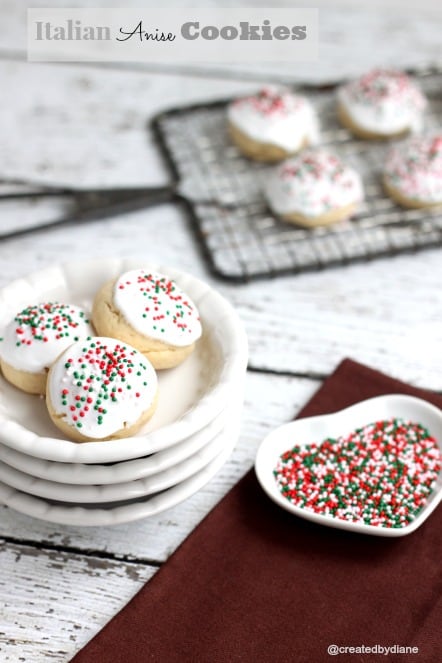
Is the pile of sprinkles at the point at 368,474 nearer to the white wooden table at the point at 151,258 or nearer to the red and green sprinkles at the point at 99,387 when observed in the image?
the white wooden table at the point at 151,258

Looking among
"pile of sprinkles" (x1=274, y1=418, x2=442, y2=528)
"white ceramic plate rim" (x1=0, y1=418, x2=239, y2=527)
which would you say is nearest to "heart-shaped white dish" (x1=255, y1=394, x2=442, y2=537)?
"pile of sprinkles" (x1=274, y1=418, x2=442, y2=528)

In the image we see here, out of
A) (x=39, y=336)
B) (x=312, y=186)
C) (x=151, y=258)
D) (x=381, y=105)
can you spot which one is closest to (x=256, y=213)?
(x=312, y=186)

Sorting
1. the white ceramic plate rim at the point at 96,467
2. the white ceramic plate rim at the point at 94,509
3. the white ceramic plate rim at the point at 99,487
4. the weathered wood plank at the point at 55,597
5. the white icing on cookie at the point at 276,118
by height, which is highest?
the white icing on cookie at the point at 276,118

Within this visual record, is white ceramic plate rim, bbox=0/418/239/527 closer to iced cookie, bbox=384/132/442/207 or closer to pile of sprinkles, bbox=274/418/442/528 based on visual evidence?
pile of sprinkles, bbox=274/418/442/528

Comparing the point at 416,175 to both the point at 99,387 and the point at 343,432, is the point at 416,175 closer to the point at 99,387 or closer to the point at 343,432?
the point at 343,432

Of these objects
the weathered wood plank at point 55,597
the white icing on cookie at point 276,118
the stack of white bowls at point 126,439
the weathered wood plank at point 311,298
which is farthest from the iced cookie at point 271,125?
the weathered wood plank at point 55,597

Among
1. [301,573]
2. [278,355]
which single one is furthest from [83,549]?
[278,355]
